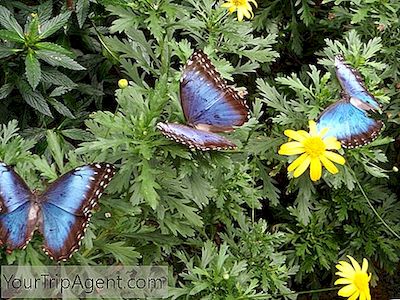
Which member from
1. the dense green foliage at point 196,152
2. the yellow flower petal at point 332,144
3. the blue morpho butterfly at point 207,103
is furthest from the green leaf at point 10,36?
the yellow flower petal at point 332,144


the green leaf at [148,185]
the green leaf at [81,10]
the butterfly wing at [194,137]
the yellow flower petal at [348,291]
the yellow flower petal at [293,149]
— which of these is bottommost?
the yellow flower petal at [348,291]

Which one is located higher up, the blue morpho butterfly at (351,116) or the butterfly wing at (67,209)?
the butterfly wing at (67,209)

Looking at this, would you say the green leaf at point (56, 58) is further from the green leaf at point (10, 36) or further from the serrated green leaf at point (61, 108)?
the serrated green leaf at point (61, 108)

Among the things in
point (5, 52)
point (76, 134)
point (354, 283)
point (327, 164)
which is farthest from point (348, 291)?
point (5, 52)

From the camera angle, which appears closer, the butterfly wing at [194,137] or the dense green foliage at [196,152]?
the butterfly wing at [194,137]

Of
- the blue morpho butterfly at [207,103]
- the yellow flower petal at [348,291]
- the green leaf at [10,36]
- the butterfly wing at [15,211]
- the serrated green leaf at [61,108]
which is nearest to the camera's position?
the butterfly wing at [15,211]

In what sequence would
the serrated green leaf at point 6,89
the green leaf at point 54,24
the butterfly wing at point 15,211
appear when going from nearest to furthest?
the butterfly wing at point 15,211 → the green leaf at point 54,24 → the serrated green leaf at point 6,89

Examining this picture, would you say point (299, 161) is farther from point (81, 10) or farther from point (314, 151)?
point (81, 10)

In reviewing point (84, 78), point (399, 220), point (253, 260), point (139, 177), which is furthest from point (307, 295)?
point (139, 177)

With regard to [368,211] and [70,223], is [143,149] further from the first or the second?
[368,211]
